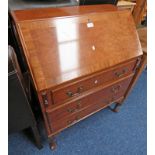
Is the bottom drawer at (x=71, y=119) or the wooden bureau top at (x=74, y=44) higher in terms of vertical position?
the wooden bureau top at (x=74, y=44)

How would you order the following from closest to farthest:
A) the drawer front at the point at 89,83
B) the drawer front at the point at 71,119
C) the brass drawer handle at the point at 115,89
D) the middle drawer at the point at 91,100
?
the drawer front at the point at 89,83
the middle drawer at the point at 91,100
the drawer front at the point at 71,119
the brass drawer handle at the point at 115,89

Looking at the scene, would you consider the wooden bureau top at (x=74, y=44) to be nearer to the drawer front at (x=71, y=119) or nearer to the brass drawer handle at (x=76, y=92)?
the brass drawer handle at (x=76, y=92)

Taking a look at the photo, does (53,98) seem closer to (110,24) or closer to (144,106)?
(110,24)

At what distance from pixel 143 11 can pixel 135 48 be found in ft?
4.95

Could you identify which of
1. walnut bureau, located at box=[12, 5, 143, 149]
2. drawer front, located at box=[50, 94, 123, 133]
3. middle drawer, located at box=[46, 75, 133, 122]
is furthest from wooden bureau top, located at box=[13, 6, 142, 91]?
drawer front, located at box=[50, 94, 123, 133]

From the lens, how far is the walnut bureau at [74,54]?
2.52ft

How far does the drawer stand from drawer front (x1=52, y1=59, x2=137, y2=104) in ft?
Result: 0.23

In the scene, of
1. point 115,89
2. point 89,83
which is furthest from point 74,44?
point 115,89

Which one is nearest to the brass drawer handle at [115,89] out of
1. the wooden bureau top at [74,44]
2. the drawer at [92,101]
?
the drawer at [92,101]

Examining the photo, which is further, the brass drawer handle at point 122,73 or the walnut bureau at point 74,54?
the brass drawer handle at point 122,73

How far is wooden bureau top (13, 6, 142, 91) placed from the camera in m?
0.76

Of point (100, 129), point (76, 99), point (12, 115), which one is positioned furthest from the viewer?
point (100, 129)

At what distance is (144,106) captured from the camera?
1.75 metres

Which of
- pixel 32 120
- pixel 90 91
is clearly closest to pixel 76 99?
pixel 90 91
